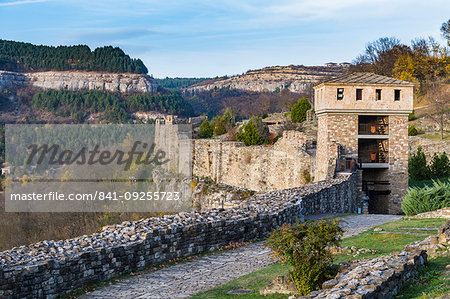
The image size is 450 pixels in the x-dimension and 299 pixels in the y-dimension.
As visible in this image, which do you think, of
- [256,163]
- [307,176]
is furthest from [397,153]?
[256,163]

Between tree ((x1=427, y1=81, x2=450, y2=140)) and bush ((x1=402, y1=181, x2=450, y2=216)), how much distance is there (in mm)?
25925

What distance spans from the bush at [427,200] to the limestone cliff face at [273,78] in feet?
408

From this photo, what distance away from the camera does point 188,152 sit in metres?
43.0

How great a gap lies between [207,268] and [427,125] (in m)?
40.3

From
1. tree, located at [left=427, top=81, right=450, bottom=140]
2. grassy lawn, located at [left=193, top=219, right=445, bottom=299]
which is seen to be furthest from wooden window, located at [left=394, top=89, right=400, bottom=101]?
tree, located at [left=427, top=81, right=450, bottom=140]

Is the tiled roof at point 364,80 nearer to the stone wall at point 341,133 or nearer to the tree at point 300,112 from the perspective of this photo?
the stone wall at point 341,133

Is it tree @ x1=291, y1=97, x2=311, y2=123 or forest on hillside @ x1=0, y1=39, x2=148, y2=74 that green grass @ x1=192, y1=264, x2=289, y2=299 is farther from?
forest on hillside @ x1=0, y1=39, x2=148, y2=74

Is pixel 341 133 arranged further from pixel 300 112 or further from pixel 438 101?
pixel 300 112

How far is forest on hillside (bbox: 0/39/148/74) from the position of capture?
167125mm

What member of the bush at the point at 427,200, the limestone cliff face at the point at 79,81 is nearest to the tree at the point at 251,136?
the bush at the point at 427,200

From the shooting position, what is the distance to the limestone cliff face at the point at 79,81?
153 m

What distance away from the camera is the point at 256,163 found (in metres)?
33.4

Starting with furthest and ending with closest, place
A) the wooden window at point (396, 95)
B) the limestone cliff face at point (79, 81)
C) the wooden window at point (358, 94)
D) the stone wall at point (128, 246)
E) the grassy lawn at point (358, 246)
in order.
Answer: the limestone cliff face at point (79, 81), the wooden window at point (396, 95), the wooden window at point (358, 94), the grassy lawn at point (358, 246), the stone wall at point (128, 246)

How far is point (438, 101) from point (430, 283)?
44.5 meters
